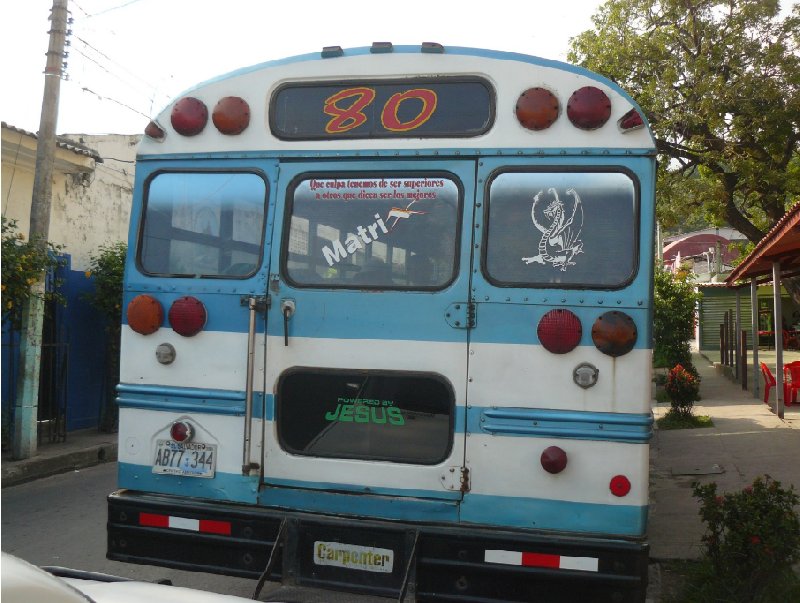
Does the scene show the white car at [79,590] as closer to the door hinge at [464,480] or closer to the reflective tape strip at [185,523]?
the reflective tape strip at [185,523]

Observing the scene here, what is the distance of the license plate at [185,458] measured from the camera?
4.42m

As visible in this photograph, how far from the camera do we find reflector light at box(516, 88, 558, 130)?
4137 mm

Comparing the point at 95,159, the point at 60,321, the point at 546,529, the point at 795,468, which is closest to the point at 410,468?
the point at 546,529

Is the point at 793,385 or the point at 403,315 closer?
the point at 403,315

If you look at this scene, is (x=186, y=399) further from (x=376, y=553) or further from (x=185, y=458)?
(x=376, y=553)

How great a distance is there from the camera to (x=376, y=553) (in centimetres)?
410

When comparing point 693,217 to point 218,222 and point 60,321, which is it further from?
point 218,222

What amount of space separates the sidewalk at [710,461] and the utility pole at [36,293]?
7038 millimetres

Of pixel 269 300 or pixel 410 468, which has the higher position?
pixel 269 300

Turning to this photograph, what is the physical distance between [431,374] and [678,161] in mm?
17377

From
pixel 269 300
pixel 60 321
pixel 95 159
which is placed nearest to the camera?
pixel 269 300

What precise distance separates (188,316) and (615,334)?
217cm

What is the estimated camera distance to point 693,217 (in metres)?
20.9

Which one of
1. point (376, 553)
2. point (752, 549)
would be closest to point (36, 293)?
point (376, 553)
